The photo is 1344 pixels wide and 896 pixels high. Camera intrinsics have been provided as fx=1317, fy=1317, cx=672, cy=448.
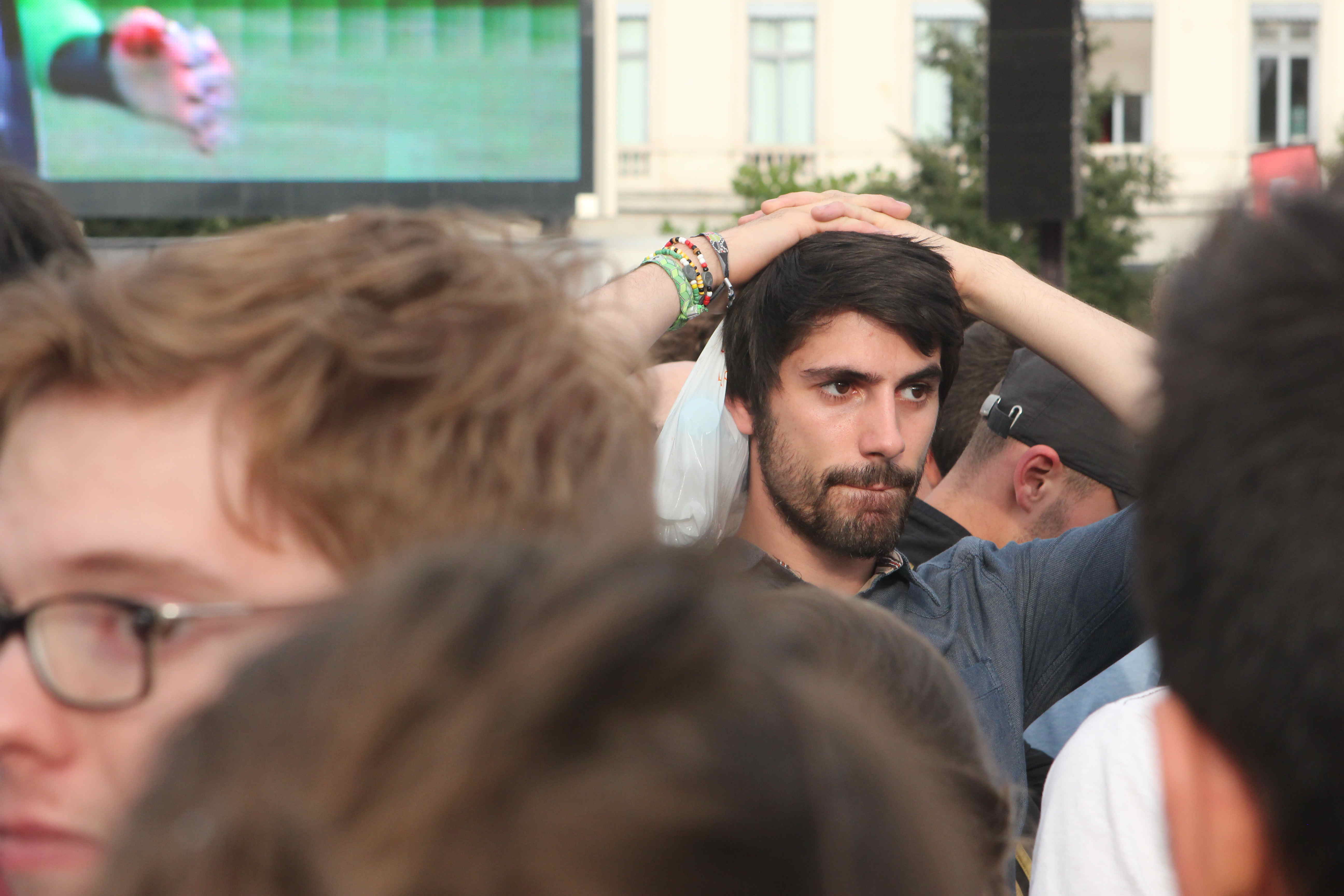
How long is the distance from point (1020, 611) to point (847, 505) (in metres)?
0.39

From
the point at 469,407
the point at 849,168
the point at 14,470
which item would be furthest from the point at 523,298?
the point at 849,168

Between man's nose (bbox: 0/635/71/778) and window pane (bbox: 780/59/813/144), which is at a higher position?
window pane (bbox: 780/59/813/144)

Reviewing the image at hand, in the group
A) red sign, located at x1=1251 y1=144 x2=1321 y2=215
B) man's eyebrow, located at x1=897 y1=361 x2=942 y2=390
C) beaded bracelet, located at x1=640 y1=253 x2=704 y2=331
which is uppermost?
red sign, located at x1=1251 y1=144 x2=1321 y2=215

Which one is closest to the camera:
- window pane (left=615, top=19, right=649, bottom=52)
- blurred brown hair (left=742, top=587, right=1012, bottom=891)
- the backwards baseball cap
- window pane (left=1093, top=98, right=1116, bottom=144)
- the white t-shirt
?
blurred brown hair (left=742, top=587, right=1012, bottom=891)

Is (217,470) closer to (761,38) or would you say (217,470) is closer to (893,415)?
(893,415)

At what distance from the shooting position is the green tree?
15742 mm

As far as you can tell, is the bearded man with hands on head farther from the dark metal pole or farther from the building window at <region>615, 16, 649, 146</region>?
the building window at <region>615, 16, 649, 146</region>

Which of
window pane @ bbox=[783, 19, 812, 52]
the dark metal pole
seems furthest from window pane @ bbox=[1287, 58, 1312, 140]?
the dark metal pole

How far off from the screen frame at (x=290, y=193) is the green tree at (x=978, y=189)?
3.77 metres

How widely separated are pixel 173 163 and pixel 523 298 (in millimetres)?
12506

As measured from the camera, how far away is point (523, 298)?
3.25 feet

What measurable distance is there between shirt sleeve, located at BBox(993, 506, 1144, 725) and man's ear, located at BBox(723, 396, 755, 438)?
606 millimetres

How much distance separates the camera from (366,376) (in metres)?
0.91

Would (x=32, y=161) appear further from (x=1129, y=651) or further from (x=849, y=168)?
(x=1129, y=651)
